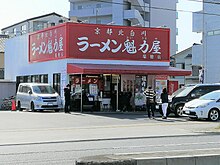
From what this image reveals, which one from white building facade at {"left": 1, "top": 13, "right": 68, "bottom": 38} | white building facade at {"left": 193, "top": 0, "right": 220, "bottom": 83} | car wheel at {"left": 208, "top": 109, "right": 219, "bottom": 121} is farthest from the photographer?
white building facade at {"left": 1, "top": 13, "right": 68, "bottom": 38}

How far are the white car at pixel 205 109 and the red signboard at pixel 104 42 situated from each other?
31.0 ft

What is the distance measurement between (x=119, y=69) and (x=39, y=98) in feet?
17.7

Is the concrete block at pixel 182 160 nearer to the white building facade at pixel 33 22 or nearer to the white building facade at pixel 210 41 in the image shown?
the white building facade at pixel 210 41

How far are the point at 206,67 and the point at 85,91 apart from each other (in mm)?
26310

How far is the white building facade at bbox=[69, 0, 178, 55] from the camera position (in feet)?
204

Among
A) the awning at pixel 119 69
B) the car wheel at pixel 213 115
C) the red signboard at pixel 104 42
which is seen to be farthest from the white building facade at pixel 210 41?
the car wheel at pixel 213 115

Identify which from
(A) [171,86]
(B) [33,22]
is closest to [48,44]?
(A) [171,86]

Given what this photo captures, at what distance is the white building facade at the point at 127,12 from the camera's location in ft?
204

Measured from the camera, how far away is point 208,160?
25.4ft

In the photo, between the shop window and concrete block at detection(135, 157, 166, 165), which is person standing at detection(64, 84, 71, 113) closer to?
the shop window

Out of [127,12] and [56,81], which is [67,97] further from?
[127,12]

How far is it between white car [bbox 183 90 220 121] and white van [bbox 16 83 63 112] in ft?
31.8

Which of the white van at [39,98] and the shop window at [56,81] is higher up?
the shop window at [56,81]

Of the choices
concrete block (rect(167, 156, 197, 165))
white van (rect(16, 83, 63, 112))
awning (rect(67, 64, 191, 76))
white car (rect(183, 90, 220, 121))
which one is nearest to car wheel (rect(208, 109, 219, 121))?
white car (rect(183, 90, 220, 121))
